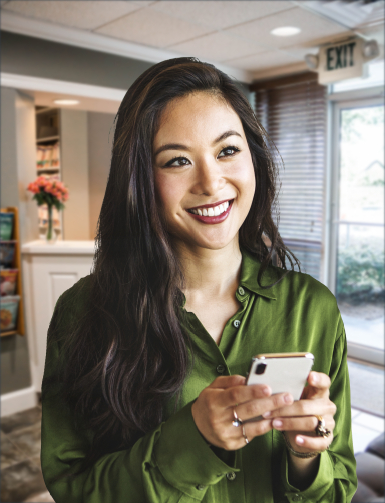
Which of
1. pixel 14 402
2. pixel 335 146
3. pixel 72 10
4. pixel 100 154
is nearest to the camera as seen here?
pixel 335 146

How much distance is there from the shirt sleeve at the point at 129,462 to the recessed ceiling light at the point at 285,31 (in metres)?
2.05

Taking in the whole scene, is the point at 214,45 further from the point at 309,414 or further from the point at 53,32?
the point at 309,414

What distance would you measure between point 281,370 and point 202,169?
0.43 feet

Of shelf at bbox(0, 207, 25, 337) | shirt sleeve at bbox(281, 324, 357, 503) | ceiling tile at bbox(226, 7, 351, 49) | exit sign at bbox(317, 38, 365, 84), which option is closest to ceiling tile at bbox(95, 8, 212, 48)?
ceiling tile at bbox(226, 7, 351, 49)

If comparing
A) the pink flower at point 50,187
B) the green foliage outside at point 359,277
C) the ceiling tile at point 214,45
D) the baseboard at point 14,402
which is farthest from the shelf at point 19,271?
the green foliage outside at point 359,277

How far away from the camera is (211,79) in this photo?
326 millimetres

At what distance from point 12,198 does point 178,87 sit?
192 cm

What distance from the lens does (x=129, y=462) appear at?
1.12ft

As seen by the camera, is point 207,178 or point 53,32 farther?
point 53,32

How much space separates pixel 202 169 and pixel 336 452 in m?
0.24

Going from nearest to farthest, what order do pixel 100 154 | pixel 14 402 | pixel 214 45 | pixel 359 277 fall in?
pixel 359 277 < pixel 100 154 < pixel 14 402 < pixel 214 45

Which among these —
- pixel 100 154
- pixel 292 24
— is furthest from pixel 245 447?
pixel 292 24

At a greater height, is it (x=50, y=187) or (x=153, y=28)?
→ (x=153, y=28)

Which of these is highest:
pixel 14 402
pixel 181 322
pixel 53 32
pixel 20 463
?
pixel 53 32
